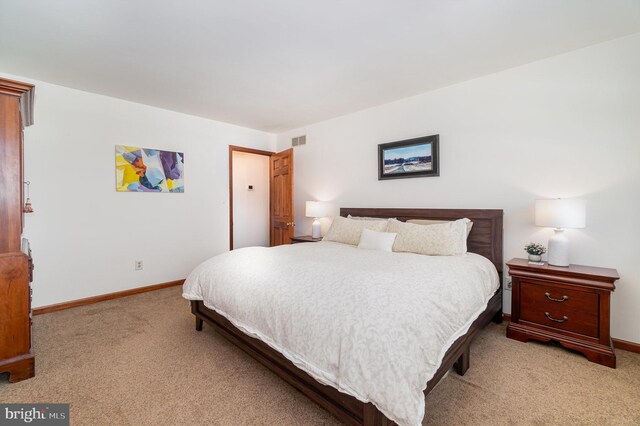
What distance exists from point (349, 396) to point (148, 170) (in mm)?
3774

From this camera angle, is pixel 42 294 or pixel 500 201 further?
pixel 42 294

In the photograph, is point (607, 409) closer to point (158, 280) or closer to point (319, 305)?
point (319, 305)

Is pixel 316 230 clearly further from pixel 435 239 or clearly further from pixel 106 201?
pixel 106 201

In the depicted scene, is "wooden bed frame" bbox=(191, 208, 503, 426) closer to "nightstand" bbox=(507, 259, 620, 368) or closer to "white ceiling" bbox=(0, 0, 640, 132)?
"nightstand" bbox=(507, 259, 620, 368)

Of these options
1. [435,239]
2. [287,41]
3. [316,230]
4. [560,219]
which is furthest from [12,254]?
[560,219]

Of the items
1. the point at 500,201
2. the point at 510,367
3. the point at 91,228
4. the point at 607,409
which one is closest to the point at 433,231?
the point at 500,201

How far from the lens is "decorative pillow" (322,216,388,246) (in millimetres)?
3267

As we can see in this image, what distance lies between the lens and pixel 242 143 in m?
4.81

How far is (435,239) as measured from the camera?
8.87ft

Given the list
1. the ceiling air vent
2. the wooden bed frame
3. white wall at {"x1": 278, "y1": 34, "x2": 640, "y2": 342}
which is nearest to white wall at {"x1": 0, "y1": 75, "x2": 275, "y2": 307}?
the ceiling air vent

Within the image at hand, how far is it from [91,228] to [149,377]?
2343 millimetres

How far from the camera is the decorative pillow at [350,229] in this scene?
3267 millimetres

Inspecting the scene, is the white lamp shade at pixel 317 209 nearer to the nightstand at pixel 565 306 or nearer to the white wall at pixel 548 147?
the white wall at pixel 548 147

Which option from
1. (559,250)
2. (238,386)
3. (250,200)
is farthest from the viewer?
(250,200)
